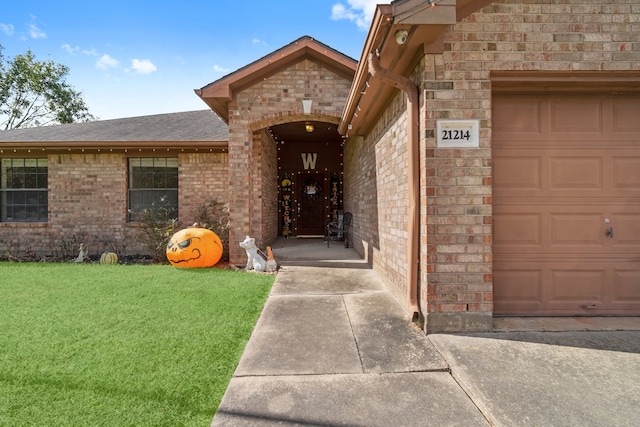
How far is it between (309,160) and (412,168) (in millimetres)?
8580

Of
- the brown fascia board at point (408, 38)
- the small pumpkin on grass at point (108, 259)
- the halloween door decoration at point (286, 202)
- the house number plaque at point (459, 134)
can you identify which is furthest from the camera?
the halloween door decoration at point (286, 202)

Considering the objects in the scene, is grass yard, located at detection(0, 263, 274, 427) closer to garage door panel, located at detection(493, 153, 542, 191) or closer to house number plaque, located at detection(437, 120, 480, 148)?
house number plaque, located at detection(437, 120, 480, 148)

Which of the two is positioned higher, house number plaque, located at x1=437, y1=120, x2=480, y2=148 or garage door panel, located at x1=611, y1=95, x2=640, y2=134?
garage door panel, located at x1=611, y1=95, x2=640, y2=134

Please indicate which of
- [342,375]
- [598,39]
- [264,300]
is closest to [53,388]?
[342,375]

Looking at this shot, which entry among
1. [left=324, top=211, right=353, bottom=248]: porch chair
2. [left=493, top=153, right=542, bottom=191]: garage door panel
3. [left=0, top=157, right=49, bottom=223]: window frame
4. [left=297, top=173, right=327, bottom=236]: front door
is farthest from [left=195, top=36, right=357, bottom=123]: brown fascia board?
[left=0, top=157, right=49, bottom=223]: window frame

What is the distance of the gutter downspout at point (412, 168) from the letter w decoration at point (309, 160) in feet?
27.3

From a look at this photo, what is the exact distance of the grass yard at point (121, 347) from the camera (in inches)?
74.5

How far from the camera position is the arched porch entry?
11.4 meters

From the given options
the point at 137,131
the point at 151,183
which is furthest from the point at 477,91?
the point at 137,131

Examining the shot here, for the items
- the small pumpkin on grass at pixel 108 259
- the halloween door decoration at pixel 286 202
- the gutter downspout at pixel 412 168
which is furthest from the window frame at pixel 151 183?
the gutter downspout at pixel 412 168

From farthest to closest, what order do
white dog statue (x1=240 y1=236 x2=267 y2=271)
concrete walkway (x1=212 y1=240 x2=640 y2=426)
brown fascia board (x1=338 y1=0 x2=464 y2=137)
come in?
white dog statue (x1=240 y1=236 x2=267 y2=271) < brown fascia board (x1=338 y1=0 x2=464 y2=137) < concrete walkway (x1=212 y1=240 x2=640 y2=426)

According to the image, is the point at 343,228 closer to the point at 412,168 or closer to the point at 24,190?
the point at 412,168

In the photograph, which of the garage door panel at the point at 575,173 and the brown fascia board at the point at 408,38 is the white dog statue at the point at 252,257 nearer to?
the brown fascia board at the point at 408,38

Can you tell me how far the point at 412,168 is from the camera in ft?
9.88
